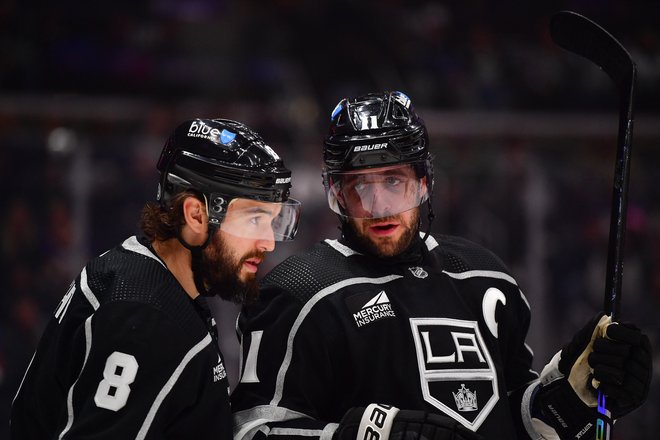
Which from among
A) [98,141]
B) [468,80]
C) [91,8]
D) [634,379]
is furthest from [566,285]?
[91,8]

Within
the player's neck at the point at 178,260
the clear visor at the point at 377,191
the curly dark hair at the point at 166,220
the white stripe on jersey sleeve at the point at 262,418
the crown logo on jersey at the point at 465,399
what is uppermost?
the clear visor at the point at 377,191

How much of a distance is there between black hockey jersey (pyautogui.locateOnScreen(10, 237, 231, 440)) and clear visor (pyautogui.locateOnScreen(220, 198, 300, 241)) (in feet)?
0.63

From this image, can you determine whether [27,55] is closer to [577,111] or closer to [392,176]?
[577,111]

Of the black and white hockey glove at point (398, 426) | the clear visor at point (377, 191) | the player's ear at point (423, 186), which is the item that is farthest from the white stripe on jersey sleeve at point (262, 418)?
the player's ear at point (423, 186)

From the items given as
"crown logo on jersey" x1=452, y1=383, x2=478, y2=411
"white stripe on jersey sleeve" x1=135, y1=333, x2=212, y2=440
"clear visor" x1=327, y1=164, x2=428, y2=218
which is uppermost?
"clear visor" x1=327, y1=164, x2=428, y2=218

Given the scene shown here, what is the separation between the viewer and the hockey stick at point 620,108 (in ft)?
7.32

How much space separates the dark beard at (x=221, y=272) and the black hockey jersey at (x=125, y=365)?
0.09 m

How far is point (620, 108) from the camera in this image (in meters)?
2.37

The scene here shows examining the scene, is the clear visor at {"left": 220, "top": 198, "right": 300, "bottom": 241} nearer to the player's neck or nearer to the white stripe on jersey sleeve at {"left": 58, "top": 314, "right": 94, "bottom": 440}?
the player's neck

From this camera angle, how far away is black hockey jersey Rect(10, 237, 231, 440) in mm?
1740

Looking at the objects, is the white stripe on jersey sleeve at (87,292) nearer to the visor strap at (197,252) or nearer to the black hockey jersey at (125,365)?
the black hockey jersey at (125,365)

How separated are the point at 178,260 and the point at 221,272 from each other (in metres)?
0.09

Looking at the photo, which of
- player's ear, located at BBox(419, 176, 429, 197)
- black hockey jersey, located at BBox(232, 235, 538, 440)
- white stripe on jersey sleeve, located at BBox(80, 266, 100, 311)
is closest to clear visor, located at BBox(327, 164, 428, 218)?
player's ear, located at BBox(419, 176, 429, 197)

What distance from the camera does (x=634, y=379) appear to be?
214 cm
